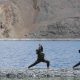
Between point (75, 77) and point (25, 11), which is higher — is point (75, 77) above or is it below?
below

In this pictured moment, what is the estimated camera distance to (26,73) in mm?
21547

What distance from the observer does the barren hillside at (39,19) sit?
14738cm

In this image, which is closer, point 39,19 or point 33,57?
point 33,57

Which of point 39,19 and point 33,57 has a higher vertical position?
point 39,19

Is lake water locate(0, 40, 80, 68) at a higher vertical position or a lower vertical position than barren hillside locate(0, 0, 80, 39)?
lower

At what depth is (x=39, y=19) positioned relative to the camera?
162 metres

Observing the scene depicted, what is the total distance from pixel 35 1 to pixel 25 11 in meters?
7.40

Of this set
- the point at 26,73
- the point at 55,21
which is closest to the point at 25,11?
the point at 55,21

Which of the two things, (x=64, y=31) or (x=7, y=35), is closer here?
(x=7, y=35)

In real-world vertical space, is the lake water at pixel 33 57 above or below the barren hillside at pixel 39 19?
below

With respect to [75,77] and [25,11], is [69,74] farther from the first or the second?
[25,11]

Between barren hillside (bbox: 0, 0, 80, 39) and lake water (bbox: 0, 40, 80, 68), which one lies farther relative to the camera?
barren hillside (bbox: 0, 0, 80, 39)

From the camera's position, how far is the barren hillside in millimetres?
147375

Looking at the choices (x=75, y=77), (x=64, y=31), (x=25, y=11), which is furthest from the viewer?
(x=25, y=11)
